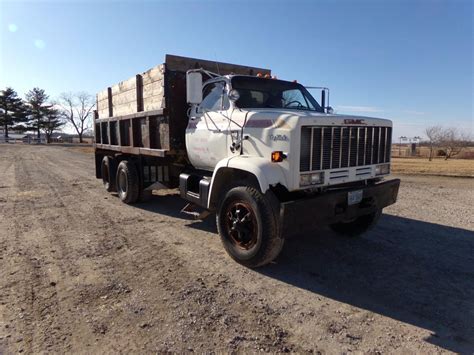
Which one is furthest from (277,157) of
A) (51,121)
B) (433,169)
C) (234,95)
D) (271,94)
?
(51,121)

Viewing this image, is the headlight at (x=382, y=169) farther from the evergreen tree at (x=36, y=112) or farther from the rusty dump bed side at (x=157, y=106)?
the evergreen tree at (x=36, y=112)

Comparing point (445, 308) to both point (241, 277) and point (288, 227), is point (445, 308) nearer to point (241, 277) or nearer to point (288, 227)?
point (288, 227)

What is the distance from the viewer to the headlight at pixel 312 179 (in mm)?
4047

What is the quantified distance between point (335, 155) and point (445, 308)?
1.94 metres

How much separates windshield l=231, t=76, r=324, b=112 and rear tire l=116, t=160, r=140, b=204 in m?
3.70

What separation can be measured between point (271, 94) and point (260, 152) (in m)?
1.49

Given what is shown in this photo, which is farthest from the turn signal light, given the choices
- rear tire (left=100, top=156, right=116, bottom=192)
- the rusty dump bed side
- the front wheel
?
rear tire (left=100, top=156, right=116, bottom=192)

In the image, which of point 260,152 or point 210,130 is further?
point 210,130

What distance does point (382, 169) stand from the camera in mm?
5109

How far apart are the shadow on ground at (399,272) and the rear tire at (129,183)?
2.29 metres

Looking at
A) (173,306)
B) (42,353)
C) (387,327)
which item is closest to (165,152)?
(173,306)

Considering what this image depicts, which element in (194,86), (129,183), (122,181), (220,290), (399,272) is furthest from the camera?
(122,181)

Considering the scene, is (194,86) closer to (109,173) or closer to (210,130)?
(210,130)

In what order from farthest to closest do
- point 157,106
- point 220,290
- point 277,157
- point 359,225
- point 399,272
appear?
point 157,106
point 359,225
point 399,272
point 277,157
point 220,290
